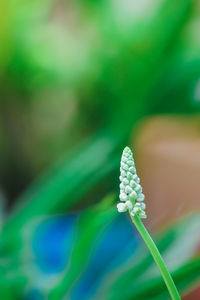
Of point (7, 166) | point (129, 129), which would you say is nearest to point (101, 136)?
point (129, 129)

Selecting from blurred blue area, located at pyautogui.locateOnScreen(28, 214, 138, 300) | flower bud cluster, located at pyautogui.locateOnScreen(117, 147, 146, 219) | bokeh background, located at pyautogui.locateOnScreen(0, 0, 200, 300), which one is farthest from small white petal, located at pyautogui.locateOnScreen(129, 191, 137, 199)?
blurred blue area, located at pyautogui.locateOnScreen(28, 214, 138, 300)

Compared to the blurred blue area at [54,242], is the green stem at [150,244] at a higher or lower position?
lower

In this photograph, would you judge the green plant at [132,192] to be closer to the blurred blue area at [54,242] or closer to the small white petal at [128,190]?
the small white petal at [128,190]

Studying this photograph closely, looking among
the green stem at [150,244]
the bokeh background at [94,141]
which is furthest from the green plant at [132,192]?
the bokeh background at [94,141]

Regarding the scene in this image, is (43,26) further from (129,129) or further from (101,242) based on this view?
(101,242)

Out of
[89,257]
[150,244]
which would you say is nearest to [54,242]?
[89,257]

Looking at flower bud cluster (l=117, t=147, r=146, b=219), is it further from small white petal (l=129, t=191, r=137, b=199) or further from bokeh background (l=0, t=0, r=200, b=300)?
bokeh background (l=0, t=0, r=200, b=300)

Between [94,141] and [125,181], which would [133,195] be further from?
[94,141]

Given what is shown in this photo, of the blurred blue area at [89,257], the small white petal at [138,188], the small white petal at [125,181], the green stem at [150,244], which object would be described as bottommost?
the green stem at [150,244]
